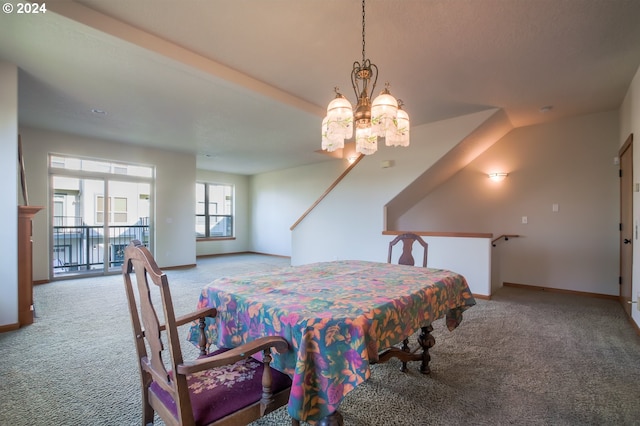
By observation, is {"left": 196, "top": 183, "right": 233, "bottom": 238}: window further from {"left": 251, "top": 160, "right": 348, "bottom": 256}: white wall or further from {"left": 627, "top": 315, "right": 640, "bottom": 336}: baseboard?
{"left": 627, "top": 315, "right": 640, "bottom": 336}: baseboard

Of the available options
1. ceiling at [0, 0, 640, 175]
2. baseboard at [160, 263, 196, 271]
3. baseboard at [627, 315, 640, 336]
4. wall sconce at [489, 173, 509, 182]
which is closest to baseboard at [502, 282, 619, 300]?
baseboard at [627, 315, 640, 336]

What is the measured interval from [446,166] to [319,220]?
2.40 meters

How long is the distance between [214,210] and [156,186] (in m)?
2.65

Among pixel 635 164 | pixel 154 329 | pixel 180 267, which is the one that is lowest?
pixel 180 267

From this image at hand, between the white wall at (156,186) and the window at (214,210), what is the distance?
1.88 meters

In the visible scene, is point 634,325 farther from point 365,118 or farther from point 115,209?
point 115,209


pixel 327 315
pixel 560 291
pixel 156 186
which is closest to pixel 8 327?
pixel 327 315

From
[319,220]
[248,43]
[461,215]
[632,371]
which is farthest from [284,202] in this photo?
[632,371]

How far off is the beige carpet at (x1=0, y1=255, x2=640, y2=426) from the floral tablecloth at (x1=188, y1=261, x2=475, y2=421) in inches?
20.1

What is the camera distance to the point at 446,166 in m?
4.85

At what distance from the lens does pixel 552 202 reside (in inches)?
179

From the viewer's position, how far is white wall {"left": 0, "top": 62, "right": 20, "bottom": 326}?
116 inches

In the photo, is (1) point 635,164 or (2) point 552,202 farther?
(2) point 552,202

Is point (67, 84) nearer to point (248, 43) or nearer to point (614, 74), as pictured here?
point (248, 43)
